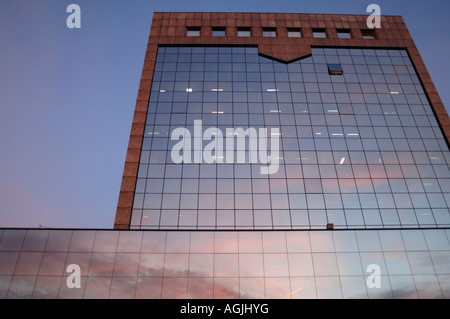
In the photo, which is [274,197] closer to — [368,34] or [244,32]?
[244,32]

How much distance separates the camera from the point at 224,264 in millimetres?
21891

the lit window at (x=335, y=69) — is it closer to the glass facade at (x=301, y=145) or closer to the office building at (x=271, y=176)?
the office building at (x=271, y=176)

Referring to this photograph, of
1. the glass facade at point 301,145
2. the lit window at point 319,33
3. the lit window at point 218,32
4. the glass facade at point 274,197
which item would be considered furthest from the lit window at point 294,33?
the lit window at point 218,32

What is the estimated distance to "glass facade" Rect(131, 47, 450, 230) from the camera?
95.4 ft

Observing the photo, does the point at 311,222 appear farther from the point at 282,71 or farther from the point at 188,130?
the point at 282,71

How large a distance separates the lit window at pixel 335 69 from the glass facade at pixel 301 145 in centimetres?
50

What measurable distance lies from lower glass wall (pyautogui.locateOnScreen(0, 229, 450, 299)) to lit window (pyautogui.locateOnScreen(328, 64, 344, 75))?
79.1ft

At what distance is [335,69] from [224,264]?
31825mm

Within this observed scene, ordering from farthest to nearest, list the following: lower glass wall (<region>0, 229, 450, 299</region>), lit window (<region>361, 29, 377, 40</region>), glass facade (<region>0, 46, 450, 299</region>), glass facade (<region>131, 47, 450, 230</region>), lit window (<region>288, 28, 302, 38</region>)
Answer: lit window (<region>361, 29, 377, 40</region>)
lit window (<region>288, 28, 302, 38</region>)
glass facade (<region>131, 47, 450, 230</region>)
glass facade (<region>0, 46, 450, 299</region>)
lower glass wall (<region>0, 229, 450, 299</region>)

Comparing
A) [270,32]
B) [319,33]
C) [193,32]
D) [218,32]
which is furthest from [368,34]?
[193,32]

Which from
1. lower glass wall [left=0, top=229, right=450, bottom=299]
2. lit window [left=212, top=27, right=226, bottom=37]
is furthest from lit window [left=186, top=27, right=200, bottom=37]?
lower glass wall [left=0, top=229, right=450, bottom=299]

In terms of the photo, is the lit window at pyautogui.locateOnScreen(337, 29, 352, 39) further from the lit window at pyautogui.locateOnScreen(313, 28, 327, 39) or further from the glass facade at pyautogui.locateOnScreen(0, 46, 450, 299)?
the glass facade at pyautogui.locateOnScreen(0, 46, 450, 299)

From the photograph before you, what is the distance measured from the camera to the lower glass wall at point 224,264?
68.1 feet

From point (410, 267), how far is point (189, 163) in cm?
2336
